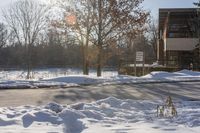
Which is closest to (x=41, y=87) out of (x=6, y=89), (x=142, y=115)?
(x=6, y=89)

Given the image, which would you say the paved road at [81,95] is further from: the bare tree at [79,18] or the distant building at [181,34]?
the distant building at [181,34]

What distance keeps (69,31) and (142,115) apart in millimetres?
20802

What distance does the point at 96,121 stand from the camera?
980cm

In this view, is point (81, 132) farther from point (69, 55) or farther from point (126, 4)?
point (69, 55)

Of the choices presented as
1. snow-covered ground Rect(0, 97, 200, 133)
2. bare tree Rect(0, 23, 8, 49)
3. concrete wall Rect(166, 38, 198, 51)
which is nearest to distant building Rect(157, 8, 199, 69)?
concrete wall Rect(166, 38, 198, 51)

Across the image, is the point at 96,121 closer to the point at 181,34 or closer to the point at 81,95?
the point at 81,95

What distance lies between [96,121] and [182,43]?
4021cm

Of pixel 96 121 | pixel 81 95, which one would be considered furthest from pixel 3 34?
pixel 96 121

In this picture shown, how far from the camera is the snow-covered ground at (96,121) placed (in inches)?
341

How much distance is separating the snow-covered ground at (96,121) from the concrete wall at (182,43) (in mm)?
37653

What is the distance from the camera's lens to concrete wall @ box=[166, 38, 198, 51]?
4850cm

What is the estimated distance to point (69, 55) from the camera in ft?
298

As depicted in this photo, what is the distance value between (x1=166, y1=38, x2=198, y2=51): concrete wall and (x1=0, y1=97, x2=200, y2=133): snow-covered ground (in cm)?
3765

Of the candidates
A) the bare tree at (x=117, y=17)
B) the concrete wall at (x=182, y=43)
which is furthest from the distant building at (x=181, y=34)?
the bare tree at (x=117, y=17)
